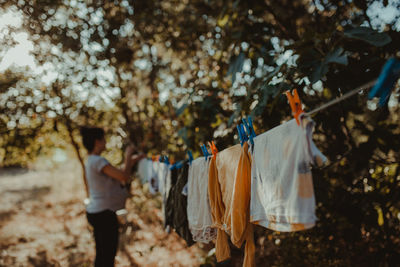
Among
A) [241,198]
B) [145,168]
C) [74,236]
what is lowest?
[74,236]

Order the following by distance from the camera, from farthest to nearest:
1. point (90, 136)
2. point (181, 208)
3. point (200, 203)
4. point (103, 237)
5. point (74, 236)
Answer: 1. point (74, 236)
2. point (90, 136)
3. point (103, 237)
4. point (181, 208)
5. point (200, 203)

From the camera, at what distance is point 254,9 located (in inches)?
109

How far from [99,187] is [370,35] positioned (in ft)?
7.96

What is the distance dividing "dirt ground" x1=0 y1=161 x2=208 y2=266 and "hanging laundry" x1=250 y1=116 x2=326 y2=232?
2608 mm

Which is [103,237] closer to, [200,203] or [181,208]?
[181,208]

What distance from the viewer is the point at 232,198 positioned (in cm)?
141

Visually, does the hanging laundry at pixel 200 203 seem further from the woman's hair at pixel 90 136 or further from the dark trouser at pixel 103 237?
the woman's hair at pixel 90 136

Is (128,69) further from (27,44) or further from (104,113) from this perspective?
(27,44)

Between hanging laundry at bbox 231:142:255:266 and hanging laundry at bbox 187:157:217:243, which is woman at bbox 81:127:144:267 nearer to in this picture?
hanging laundry at bbox 187:157:217:243

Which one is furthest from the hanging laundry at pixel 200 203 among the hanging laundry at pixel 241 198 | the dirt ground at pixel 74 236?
the dirt ground at pixel 74 236

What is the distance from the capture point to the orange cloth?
1.40 m

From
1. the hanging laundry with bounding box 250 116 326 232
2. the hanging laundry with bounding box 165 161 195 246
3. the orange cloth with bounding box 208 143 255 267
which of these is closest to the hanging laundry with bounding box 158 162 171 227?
the hanging laundry with bounding box 165 161 195 246

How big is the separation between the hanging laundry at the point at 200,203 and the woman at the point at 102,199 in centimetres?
94

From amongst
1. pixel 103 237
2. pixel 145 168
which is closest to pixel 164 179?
pixel 103 237
